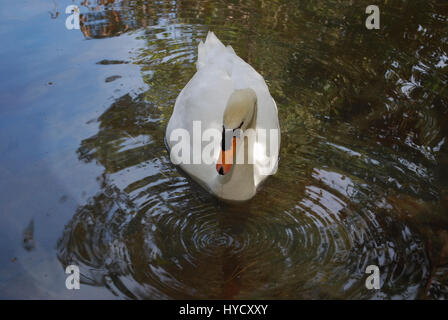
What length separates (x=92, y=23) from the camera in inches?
294

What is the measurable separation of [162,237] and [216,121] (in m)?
1.25

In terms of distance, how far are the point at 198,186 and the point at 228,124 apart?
0.90 metres

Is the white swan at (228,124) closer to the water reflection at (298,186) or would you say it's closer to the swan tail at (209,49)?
the swan tail at (209,49)

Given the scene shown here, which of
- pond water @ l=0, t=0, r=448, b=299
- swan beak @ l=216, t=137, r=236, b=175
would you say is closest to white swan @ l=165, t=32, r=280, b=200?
swan beak @ l=216, t=137, r=236, b=175

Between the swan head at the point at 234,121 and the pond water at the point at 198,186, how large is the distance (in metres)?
0.54

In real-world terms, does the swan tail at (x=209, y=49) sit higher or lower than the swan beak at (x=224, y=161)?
higher

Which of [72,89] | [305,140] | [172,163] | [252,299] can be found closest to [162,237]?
[252,299]

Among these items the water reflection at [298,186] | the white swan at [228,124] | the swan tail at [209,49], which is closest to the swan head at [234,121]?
the white swan at [228,124]

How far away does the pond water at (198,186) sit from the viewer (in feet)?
11.4

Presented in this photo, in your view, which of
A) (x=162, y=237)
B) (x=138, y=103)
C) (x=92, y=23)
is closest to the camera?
(x=162, y=237)

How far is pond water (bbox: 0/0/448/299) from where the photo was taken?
3.49 metres

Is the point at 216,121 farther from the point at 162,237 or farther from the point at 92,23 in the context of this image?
the point at 92,23

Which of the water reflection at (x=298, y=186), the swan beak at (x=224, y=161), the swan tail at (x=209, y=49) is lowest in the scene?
the water reflection at (x=298, y=186)

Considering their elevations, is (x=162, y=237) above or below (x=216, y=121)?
below
